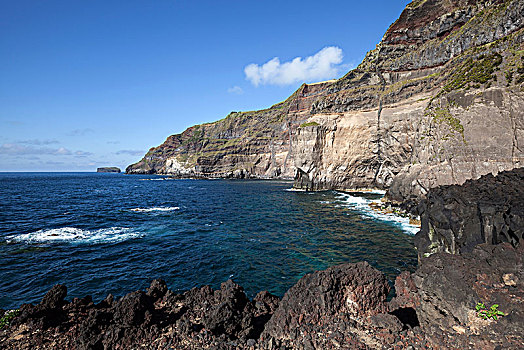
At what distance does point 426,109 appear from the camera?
37906 millimetres

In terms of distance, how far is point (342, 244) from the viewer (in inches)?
849

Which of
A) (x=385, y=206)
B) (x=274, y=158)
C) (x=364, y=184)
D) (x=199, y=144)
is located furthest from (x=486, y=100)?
(x=199, y=144)

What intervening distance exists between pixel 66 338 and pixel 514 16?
200ft

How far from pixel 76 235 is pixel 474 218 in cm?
3447

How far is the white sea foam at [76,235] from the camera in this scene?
23.0m

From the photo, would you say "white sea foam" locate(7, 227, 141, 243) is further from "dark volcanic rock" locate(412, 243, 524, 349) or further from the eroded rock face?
"dark volcanic rock" locate(412, 243, 524, 349)

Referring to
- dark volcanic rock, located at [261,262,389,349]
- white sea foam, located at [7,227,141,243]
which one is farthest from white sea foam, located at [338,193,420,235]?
Result: white sea foam, located at [7,227,141,243]

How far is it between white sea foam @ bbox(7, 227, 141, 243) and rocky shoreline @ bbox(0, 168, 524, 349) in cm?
1664

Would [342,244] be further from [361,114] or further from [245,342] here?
[361,114]

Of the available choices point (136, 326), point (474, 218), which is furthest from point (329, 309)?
point (474, 218)

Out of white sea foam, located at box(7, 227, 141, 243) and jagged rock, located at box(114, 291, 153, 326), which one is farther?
white sea foam, located at box(7, 227, 141, 243)

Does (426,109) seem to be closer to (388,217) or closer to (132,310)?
(388,217)

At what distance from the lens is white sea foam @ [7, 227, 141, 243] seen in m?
23.0

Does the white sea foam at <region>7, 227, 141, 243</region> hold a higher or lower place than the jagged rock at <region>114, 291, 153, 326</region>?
lower
